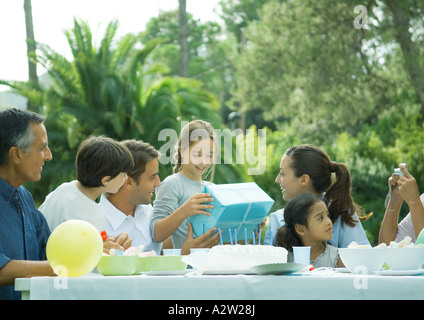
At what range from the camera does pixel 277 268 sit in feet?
7.34

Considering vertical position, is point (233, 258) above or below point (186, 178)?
below

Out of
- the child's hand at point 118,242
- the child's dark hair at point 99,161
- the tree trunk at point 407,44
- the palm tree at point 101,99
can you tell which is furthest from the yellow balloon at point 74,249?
the tree trunk at point 407,44

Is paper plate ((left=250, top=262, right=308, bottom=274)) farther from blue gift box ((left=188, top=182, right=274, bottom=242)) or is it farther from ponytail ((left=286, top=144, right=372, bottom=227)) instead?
ponytail ((left=286, top=144, right=372, bottom=227))

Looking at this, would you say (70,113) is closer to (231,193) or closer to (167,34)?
(231,193)

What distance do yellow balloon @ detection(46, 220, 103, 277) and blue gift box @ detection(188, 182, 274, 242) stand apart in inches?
35.8

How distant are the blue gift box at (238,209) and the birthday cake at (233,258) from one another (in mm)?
604

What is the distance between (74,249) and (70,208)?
1.03m

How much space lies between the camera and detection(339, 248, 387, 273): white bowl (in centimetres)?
242

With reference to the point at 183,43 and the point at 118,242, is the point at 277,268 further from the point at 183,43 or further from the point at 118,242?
the point at 183,43

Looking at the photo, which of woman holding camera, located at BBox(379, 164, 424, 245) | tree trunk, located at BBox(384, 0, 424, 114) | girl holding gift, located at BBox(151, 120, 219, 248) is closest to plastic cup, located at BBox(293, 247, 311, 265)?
girl holding gift, located at BBox(151, 120, 219, 248)

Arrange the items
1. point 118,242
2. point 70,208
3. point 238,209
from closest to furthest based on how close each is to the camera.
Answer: point 118,242 < point 238,209 < point 70,208

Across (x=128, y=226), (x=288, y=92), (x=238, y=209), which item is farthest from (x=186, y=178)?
(x=288, y=92)

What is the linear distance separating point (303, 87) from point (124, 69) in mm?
6963

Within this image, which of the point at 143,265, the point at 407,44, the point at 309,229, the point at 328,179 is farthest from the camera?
the point at 407,44
